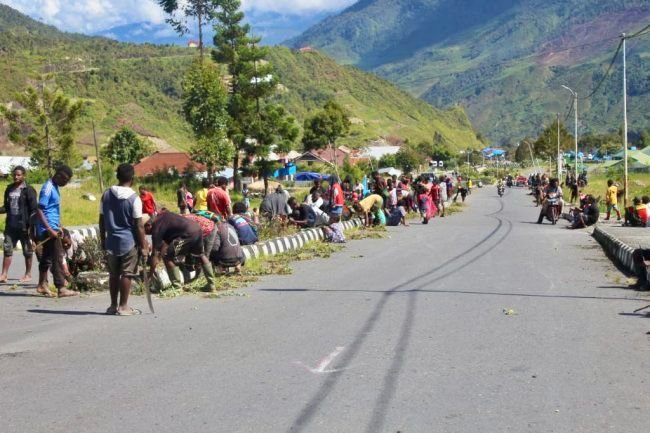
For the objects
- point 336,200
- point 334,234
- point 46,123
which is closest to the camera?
point 334,234

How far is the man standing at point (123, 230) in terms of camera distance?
927 centimetres

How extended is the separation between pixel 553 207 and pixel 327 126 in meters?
64.6

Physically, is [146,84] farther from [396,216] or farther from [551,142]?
[396,216]

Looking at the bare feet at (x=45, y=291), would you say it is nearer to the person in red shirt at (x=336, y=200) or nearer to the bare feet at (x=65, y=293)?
the bare feet at (x=65, y=293)

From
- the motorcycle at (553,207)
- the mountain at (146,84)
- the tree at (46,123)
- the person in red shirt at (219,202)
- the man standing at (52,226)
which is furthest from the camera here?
the mountain at (146,84)

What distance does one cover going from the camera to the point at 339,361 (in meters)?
6.95

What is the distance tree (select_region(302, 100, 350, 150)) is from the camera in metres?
92.2

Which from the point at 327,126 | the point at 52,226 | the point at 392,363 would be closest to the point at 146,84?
the point at 327,126

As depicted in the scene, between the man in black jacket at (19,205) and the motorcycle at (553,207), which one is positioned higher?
the man in black jacket at (19,205)

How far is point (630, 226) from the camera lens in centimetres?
2453

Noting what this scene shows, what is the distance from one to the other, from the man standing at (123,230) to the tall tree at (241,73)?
157 ft

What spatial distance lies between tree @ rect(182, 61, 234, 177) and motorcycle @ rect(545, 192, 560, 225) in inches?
1176

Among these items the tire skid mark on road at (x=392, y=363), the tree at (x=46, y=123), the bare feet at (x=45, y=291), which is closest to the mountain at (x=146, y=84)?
the tree at (x=46, y=123)

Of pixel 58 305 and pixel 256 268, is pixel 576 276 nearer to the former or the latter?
pixel 256 268
